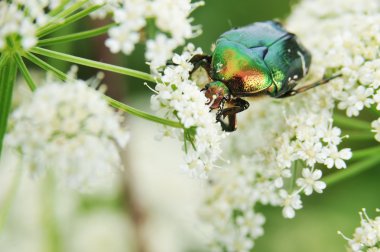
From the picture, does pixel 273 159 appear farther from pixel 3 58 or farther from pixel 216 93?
pixel 3 58

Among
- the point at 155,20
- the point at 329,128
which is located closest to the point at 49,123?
the point at 155,20

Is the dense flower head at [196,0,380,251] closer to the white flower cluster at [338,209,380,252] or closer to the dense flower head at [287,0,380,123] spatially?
the dense flower head at [287,0,380,123]

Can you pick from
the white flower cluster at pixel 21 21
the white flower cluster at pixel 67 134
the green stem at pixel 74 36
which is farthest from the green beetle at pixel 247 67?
the white flower cluster at pixel 21 21

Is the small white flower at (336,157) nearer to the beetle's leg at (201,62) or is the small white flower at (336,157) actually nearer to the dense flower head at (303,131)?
the dense flower head at (303,131)

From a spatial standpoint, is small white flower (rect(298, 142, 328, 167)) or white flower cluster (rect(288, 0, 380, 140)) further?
white flower cluster (rect(288, 0, 380, 140))

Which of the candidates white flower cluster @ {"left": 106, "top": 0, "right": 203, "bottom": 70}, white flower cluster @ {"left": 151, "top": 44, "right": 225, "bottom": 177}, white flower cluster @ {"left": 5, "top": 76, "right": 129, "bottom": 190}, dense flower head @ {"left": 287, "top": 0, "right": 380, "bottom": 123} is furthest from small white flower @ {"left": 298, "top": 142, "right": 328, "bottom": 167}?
white flower cluster @ {"left": 5, "top": 76, "right": 129, "bottom": 190}
